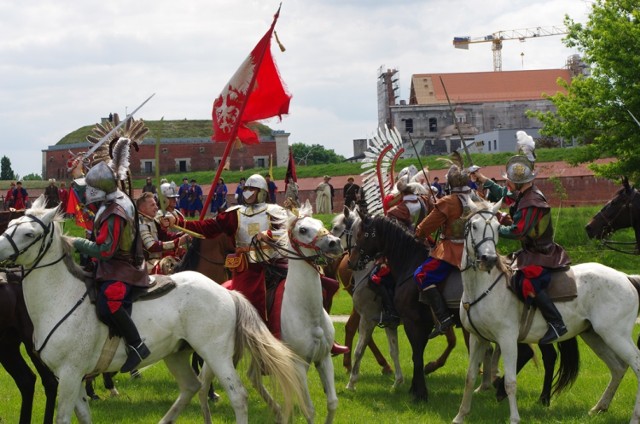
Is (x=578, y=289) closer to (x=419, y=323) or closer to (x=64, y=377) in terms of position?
(x=419, y=323)

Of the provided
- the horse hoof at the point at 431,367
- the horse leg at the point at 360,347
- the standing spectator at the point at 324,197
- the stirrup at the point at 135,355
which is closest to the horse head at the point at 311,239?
the stirrup at the point at 135,355

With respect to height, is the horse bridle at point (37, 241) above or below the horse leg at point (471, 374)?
above

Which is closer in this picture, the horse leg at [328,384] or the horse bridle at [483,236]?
the horse leg at [328,384]

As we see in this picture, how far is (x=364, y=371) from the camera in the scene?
13641 mm

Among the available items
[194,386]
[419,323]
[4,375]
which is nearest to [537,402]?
[419,323]

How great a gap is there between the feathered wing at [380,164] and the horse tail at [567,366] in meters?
4.84

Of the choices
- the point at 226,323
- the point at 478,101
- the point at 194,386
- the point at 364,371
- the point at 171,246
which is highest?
the point at 478,101

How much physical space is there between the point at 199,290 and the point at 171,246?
1407 mm

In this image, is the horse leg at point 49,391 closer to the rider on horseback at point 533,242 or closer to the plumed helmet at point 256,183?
the plumed helmet at point 256,183

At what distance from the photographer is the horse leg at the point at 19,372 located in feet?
32.3

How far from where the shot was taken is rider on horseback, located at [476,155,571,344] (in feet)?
32.2

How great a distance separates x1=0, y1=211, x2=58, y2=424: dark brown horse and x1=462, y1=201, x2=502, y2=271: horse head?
4.69 meters

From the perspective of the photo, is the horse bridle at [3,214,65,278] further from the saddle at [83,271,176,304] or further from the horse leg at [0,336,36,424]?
the horse leg at [0,336,36,424]

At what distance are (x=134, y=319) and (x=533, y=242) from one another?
4436mm
